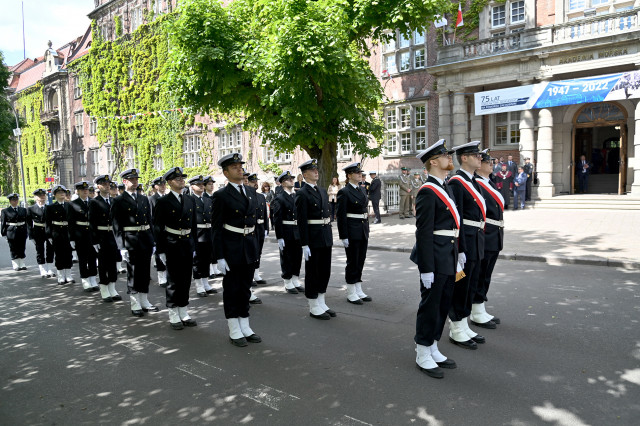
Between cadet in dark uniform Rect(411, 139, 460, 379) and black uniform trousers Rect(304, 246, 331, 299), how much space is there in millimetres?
2116

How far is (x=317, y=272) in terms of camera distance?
667 centimetres

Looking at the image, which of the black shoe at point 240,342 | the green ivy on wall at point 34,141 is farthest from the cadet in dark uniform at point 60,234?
the green ivy on wall at point 34,141

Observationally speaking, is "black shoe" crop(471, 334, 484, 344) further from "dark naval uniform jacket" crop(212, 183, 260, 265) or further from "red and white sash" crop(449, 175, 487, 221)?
"dark naval uniform jacket" crop(212, 183, 260, 265)

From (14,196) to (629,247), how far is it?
1485 cm

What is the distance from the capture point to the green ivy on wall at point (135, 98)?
34.6 m

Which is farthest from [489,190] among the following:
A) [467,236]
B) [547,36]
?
[547,36]

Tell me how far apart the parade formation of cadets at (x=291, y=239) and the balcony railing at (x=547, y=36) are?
1400 cm

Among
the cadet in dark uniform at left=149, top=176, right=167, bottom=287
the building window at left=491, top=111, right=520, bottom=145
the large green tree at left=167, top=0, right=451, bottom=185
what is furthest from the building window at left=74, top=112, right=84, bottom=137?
the cadet in dark uniform at left=149, top=176, right=167, bottom=287

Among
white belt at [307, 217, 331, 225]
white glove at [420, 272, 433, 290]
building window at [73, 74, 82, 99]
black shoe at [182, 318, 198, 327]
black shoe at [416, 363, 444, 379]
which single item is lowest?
black shoe at [182, 318, 198, 327]

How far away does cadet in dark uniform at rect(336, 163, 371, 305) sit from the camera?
7.24 m

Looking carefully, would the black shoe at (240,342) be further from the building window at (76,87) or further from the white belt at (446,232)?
the building window at (76,87)

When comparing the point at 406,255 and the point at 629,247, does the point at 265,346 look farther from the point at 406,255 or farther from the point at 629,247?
the point at 629,247

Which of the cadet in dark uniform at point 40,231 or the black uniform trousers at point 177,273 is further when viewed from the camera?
the cadet in dark uniform at point 40,231

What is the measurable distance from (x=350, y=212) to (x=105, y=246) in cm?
426
